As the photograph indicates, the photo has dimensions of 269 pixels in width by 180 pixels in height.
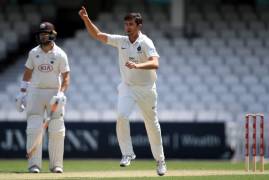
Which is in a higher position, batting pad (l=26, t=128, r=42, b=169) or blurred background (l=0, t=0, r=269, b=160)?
blurred background (l=0, t=0, r=269, b=160)

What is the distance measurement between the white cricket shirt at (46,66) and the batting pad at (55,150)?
63 centimetres

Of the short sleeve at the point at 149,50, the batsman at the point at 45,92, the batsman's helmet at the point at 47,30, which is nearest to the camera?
the short sleeve at the point at 149,50

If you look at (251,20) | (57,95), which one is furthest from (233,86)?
(57,95)

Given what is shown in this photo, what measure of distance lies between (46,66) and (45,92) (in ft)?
1.13

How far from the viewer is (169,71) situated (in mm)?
22141

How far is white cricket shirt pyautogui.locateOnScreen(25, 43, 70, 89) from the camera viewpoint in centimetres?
1286

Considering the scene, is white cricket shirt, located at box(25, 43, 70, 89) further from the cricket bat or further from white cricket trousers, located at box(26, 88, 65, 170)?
the cricket bat

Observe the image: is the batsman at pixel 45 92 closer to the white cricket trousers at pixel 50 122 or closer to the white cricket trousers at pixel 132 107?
the white cricket trousers at pixel 50 122

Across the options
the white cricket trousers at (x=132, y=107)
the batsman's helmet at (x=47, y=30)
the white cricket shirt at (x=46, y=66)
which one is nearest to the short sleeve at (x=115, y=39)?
the white cricket trousers at (x=132, y=107)

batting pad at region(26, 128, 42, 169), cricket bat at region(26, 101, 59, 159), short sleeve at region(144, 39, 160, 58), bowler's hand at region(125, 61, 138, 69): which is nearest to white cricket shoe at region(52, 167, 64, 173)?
batting pad at region(26, 128, 42, 169)

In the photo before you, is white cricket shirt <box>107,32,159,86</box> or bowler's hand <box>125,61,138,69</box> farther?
white cricket shirt <box>107,32,159,86</box>

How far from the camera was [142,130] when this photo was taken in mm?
18516

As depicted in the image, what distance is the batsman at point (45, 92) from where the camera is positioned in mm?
12852

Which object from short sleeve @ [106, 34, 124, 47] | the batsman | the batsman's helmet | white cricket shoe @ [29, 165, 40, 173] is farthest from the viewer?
the batsman
